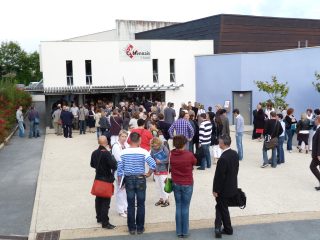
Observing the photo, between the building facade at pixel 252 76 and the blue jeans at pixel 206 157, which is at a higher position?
the building facade at pixel 252 76

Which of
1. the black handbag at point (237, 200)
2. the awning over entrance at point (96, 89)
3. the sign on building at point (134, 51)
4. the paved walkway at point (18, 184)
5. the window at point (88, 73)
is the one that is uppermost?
the sign on building at point (134, 51)

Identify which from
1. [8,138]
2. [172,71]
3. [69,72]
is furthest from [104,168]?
[172,71]

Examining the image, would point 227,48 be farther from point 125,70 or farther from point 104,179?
point 104,179

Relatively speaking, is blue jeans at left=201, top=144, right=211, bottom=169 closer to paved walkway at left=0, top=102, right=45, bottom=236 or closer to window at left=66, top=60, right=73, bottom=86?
paved walkway at left=0, top=102, right=45, bottom=236

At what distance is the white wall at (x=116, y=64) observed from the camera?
85.6ft

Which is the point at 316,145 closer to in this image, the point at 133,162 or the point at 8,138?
the point at 133,162

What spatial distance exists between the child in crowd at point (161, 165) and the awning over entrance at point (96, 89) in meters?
17.3

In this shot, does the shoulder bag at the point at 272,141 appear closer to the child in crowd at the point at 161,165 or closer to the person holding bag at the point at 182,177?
the child in crowd at the point at 161,165

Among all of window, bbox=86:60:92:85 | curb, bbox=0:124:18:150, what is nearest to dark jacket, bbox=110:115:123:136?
curb, bbox=0:124:18:150

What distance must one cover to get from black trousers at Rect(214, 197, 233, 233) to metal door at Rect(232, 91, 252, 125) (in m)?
19.1

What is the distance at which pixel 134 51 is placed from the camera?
2772cm

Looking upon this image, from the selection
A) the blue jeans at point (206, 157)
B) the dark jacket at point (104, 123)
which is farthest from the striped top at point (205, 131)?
the dark jacket at point (104, 123)

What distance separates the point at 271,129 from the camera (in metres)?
12.1

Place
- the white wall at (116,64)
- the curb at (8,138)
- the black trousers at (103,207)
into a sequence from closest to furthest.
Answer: the black trousers at (103,207)
the curb at (8,138)
the white wall at (116,64)
